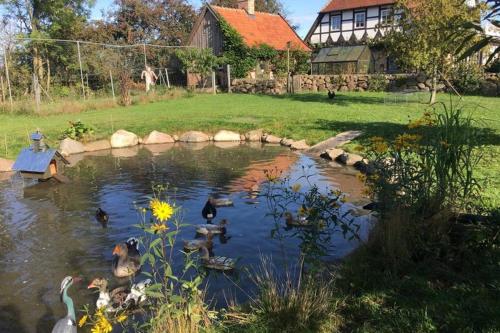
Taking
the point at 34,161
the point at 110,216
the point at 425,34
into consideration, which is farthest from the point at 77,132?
the point at 425,34

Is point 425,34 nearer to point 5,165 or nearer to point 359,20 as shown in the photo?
point 5,165

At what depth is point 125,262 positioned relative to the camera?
5379 millimetres

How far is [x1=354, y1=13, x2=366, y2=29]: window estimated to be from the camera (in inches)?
1517

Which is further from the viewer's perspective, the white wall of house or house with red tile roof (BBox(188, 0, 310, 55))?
the white wall of house

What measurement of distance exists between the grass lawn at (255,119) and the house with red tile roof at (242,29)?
13.3m

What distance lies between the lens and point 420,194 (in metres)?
5.05

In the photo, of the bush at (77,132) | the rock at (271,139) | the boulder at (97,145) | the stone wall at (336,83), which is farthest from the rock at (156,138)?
the stone wall at (336,83)

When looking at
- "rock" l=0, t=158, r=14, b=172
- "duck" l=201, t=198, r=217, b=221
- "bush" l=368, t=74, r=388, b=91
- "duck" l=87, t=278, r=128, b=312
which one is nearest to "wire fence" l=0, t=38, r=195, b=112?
"rock" l=0, t=158, r=14, b=172

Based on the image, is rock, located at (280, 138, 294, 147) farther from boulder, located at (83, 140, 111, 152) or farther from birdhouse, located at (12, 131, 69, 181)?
birdhouse, located at (12, 131, 69, 181)

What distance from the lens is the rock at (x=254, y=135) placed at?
14867 mm

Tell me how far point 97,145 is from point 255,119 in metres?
5.93

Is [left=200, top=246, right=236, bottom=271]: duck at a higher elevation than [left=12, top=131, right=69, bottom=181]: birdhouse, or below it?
below

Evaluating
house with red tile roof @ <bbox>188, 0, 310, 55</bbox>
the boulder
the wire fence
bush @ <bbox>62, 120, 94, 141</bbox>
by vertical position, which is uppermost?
house with red tile roof @ <bbox>188, 0, 310, 55</bbox>

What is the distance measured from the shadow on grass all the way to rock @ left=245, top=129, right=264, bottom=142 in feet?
5.74
